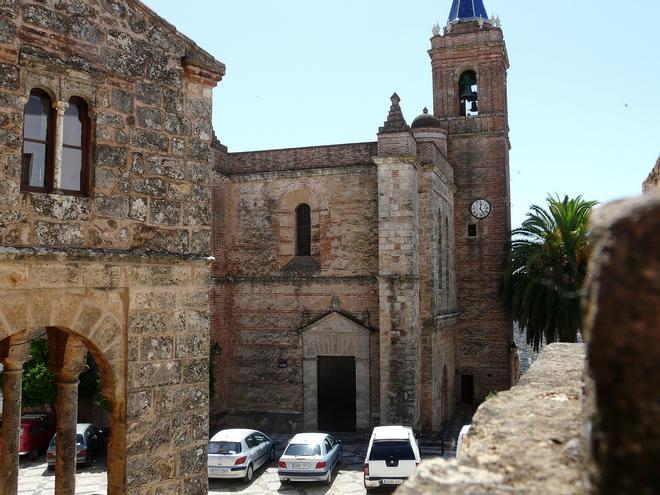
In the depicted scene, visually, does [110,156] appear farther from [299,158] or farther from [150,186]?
[299,158]

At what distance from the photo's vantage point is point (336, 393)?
74.9 ft

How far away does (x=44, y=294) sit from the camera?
5.25m

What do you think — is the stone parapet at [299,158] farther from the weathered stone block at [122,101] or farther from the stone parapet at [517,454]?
the stone parapet at [517,454]

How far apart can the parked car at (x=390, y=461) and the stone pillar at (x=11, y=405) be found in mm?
9533

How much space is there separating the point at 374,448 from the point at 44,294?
11.5 metres

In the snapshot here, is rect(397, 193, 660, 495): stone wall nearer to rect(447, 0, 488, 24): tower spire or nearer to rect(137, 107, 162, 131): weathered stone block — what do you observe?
rect(137, 107, 162, 131): weathered stone block

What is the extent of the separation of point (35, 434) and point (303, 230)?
11045mm

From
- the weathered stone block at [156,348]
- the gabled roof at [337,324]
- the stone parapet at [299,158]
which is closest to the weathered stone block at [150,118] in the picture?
the weathered stone block at [156,348]

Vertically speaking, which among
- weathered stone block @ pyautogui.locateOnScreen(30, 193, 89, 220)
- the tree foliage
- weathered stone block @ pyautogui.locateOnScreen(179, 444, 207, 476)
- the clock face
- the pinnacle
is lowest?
the tree foliage

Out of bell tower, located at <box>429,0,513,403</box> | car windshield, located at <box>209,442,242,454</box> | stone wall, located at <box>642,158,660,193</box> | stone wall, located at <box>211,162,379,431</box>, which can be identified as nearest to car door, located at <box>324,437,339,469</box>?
car windshield, located at <box>209,442,242,454</box>

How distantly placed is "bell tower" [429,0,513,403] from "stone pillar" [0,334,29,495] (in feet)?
69.4

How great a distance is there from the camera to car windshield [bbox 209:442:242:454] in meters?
16.5

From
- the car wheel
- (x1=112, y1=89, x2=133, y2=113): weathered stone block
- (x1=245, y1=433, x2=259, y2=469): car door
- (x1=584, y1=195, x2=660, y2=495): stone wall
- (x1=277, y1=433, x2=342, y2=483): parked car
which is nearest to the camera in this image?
(x1=584, y1=195, x2=660, y2=495): stone wall

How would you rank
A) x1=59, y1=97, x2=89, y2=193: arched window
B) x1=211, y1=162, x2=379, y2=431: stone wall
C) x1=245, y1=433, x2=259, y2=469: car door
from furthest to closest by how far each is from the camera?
x1=211, y1=162, x2=379, y2=431: stone wall, x1=245, y1=433, x2=259, y2=469: car door, x1=59, y1=97, x2=89, y2=193: arched window
